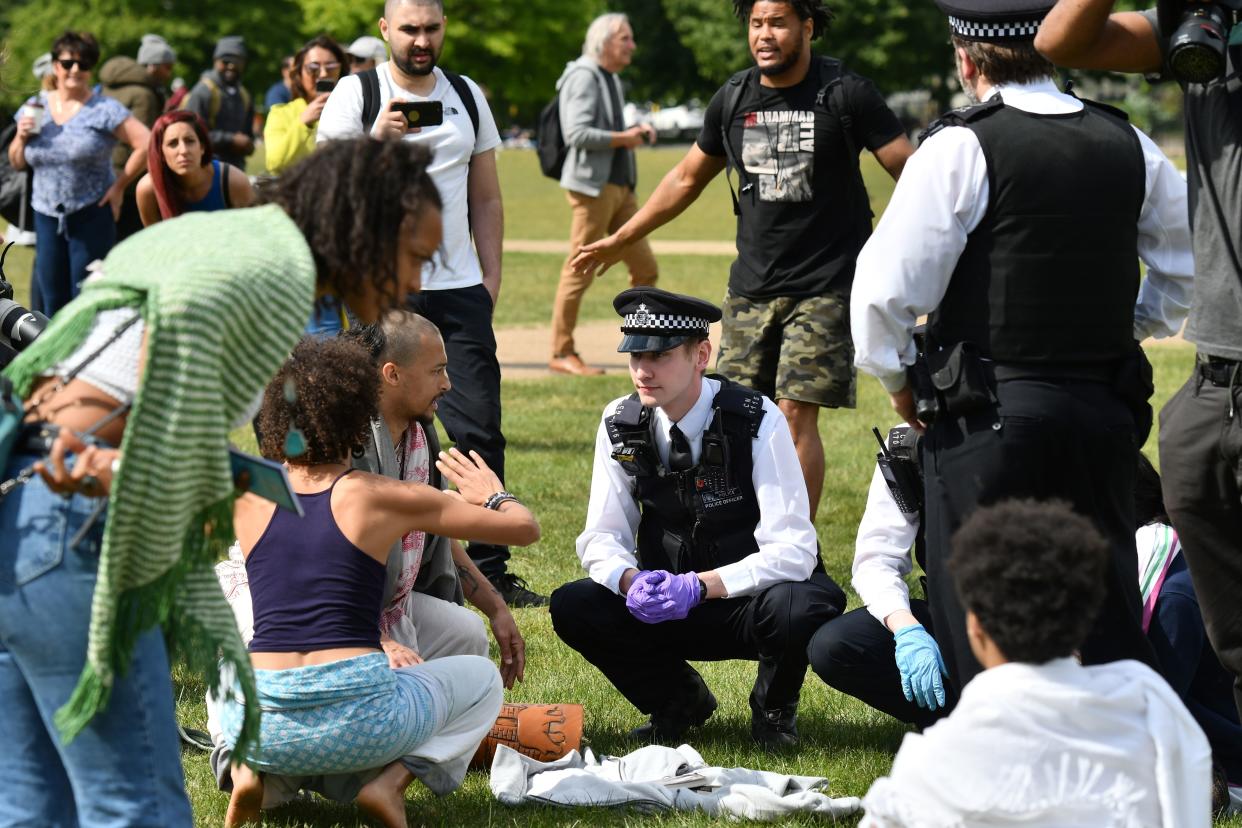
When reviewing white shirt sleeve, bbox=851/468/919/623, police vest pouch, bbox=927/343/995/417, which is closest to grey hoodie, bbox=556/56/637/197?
white shirt sleeve, bbox=851/468/919/623

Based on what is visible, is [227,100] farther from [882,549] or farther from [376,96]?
[882,549]

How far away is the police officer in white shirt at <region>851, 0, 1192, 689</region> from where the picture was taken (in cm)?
373

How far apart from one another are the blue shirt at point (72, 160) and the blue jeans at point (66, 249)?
0.08m

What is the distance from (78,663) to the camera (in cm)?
285

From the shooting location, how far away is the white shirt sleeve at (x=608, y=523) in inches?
196

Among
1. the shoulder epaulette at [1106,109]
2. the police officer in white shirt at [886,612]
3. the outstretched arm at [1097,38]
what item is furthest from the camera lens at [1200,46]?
the police officer in white shirt at [886,612]

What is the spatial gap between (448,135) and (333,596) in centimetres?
305

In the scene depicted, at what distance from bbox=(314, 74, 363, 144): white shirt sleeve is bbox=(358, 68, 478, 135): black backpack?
0.07 ft

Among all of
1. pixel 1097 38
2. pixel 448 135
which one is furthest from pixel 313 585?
pixel 448 135

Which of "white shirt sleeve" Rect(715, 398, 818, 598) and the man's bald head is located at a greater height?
the man's bald head

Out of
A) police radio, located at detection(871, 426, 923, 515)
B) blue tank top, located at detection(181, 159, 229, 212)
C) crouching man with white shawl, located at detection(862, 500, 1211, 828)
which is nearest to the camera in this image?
crouching man with white shawl, located at detection(862, 500, 1211, 828)

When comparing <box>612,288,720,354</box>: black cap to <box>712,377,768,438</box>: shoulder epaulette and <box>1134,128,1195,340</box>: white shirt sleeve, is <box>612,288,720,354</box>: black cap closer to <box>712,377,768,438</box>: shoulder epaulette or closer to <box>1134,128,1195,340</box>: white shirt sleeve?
<box>712,377,768,438</box>: shoulder epaulette

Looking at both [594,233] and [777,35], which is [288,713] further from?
[594,233]

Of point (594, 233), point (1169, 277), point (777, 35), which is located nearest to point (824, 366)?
point (777, 35)
